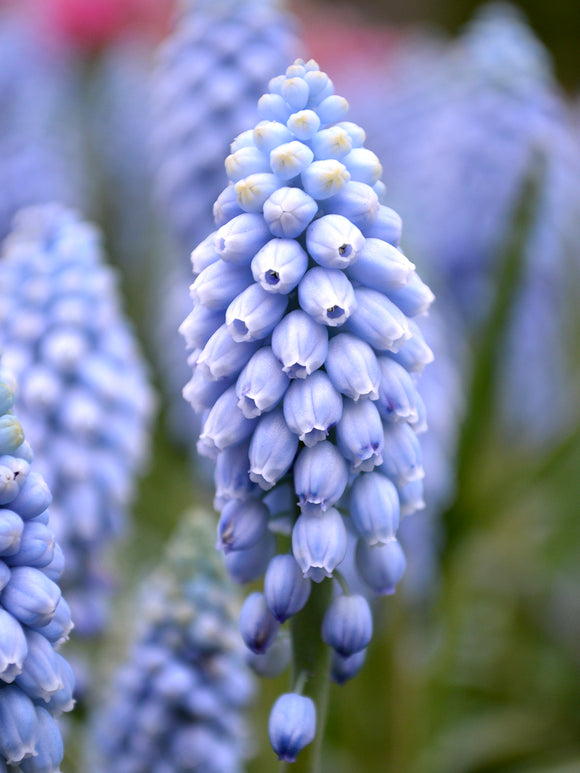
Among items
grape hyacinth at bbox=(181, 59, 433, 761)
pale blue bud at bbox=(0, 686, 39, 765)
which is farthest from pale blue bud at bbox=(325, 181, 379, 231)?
pale blue bud at bbox=(0, 686, 39, 765)

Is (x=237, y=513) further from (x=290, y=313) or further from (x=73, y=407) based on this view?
(x=73, y=407)

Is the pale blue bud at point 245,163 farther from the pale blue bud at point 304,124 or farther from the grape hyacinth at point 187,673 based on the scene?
the grape hyacinth at point 187,673

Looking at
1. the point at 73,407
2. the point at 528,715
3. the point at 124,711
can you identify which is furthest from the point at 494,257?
the point at 124,711

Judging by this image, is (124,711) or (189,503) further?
(189,503)

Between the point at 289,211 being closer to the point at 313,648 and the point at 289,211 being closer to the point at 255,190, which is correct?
the point at 255,190

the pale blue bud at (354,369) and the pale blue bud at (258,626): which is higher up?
the pale blue bud at (354,369)

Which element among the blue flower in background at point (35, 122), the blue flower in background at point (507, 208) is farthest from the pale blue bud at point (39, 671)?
the blue flower in background at point (35, 122)
